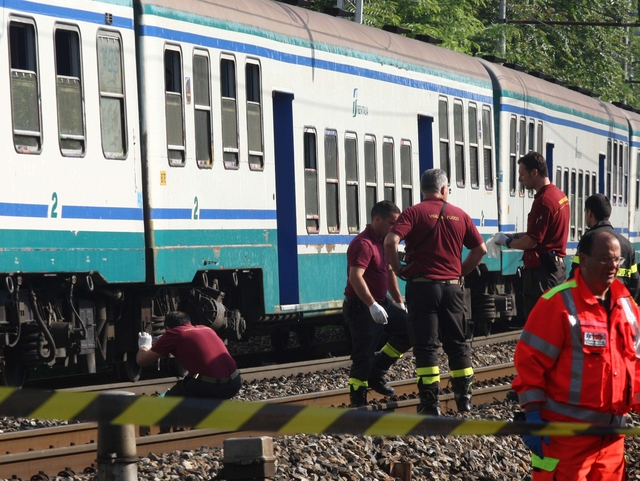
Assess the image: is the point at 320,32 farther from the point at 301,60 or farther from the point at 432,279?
the point at 432,279

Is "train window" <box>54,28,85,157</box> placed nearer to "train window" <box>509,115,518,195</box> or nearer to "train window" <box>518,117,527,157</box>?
"train window" <box>509,115,518,195</box>

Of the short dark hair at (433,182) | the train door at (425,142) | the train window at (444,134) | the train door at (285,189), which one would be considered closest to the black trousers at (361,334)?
the short dark hair at (433,182)

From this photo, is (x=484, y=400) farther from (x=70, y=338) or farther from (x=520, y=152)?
(x=520, y=152)

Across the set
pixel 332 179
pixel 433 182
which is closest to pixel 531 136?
pixel 332 179

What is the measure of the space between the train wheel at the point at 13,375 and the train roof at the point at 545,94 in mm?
10333

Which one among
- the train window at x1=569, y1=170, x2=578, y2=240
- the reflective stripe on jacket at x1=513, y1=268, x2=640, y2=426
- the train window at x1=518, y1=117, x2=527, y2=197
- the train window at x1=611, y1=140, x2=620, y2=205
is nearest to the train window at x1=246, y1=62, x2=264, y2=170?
the train window at x1=518, y1=117, x2=527, y2=197

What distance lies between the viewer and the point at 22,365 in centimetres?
1134

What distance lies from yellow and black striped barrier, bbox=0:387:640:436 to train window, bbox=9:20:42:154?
654 cm

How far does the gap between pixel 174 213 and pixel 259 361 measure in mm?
4396

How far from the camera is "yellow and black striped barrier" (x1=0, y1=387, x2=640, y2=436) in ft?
11.8

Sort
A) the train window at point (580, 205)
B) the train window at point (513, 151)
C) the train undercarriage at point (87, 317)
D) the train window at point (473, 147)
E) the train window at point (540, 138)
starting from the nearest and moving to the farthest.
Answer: the train undercarriage at point (87, 317), the train window at point (473, 147), the train window at point (513, 151), the train window at point (540, 138), the train window at point (580, 205)

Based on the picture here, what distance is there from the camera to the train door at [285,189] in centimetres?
1391

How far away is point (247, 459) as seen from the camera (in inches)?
247

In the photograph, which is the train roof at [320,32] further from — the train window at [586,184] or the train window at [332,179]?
the train window at [586,184]
